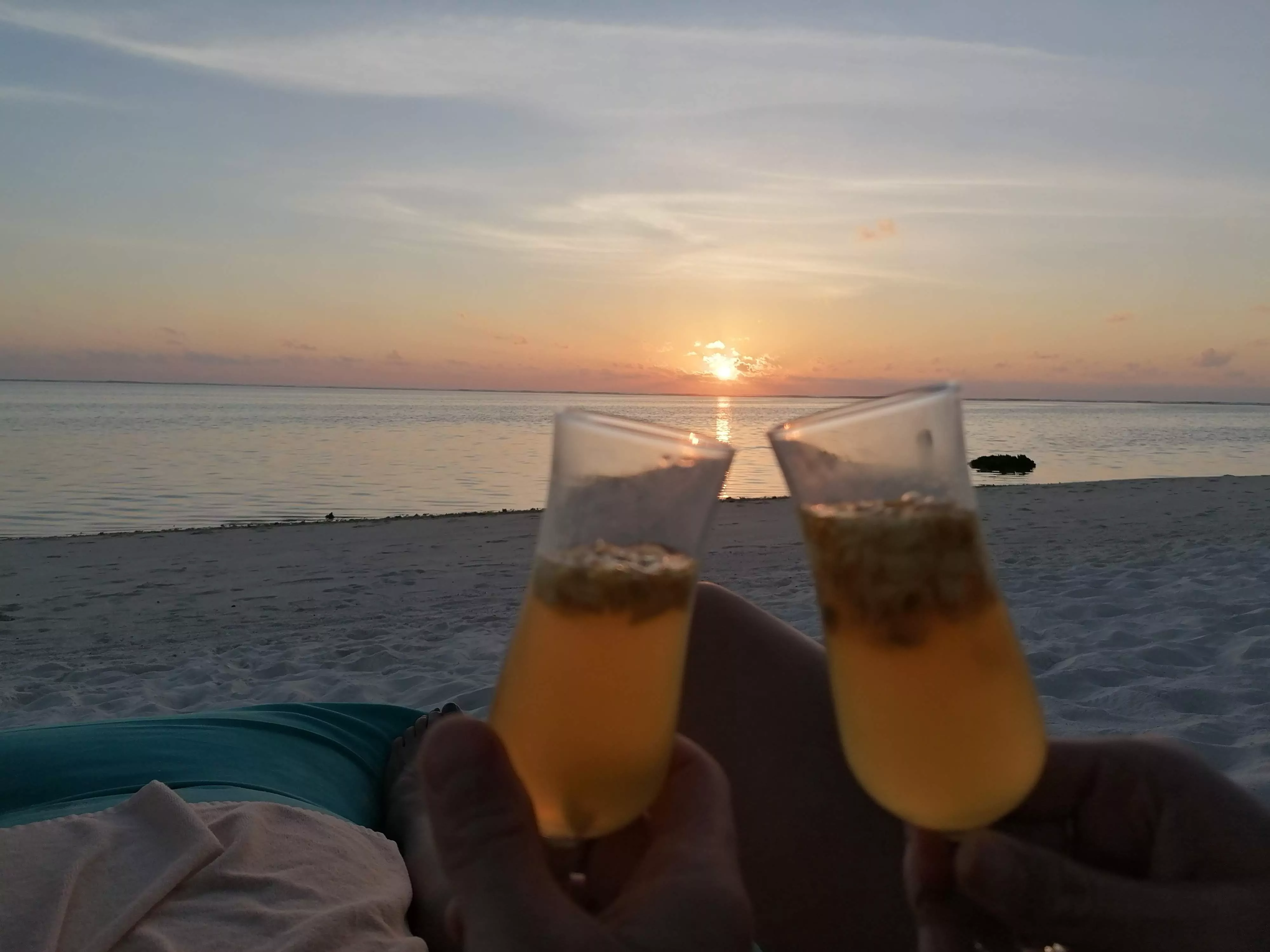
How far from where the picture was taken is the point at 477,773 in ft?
3.28

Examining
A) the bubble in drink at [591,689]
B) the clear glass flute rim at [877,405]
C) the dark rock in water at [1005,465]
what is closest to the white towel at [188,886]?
the bubble in drink at [591,689]

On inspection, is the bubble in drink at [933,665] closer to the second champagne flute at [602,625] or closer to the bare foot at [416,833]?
the second champagne flute at [602,625]

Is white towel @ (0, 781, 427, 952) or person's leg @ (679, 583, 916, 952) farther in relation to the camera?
person's leg @ (679, 583, 916, 952)

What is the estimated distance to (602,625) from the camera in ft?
3.49

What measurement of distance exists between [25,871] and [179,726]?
2.88 feet

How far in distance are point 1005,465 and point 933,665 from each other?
20.9 metres

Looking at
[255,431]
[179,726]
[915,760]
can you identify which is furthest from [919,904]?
[255,431]

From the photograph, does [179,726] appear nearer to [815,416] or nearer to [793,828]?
[793,828]

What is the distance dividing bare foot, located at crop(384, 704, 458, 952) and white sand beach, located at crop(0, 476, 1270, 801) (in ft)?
2.91

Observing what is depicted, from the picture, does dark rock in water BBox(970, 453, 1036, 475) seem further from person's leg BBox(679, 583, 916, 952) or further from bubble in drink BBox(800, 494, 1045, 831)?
bubble in drink BBox(800, 494, 1045, 831)

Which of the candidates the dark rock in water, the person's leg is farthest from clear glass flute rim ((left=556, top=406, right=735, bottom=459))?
the dark rock in water

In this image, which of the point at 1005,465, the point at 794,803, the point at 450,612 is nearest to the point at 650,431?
the point at 794,803

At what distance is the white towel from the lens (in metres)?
1.60

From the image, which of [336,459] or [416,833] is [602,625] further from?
[336,459]
